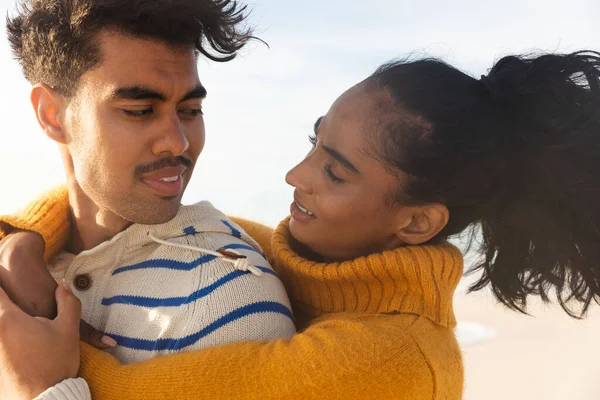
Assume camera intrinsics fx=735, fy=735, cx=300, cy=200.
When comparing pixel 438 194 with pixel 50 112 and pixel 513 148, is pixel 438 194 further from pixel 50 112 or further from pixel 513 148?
pixel 50 112

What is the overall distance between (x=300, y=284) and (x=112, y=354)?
70cm

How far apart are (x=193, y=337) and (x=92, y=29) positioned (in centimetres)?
114

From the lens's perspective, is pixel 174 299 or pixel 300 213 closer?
pixel 174 299

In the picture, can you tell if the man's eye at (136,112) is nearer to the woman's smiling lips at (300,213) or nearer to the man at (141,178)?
the man at (141,178)

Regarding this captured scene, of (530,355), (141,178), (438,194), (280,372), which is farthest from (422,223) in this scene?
(530,355)

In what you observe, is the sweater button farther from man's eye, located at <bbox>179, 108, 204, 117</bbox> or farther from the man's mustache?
man's eye, located at <bbox>179, 108, 204, 117</bbox>

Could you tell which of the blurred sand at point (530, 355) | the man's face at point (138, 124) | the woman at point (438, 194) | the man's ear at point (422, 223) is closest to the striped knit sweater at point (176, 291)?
the man's face at point (138, 124)

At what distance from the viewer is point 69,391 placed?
6.49 ft

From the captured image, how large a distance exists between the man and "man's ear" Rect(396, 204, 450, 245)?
505 mm

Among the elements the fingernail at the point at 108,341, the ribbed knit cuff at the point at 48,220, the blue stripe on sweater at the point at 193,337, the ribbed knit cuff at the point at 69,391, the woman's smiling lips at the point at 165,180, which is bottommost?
the ribbed knit cuff at the point at 69,391

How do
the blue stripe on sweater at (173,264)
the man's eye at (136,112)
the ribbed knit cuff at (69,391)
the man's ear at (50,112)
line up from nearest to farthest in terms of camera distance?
the ribbed knit cuff at (69,391), the blue stripe on sweater at (173,264), the man's eye at (136,112), the man's ear at (50,112)

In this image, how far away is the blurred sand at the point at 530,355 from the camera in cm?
687

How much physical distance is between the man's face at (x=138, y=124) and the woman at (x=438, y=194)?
0.32 m

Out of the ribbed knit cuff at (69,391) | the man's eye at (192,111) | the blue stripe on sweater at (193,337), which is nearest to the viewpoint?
the ribbed knit cuff at (69,391)
